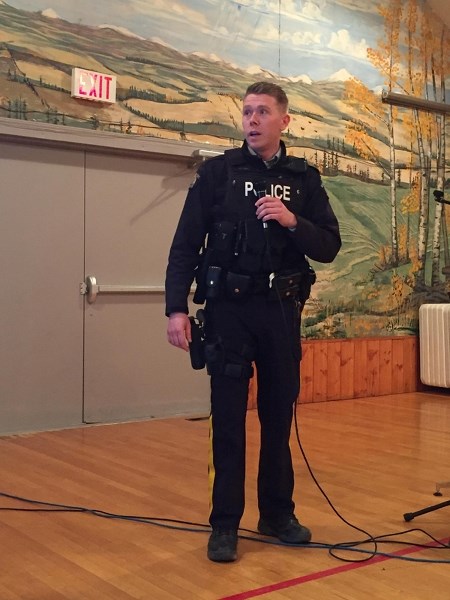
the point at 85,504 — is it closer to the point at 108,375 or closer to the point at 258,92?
the point at 258,92

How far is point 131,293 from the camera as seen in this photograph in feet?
18.8

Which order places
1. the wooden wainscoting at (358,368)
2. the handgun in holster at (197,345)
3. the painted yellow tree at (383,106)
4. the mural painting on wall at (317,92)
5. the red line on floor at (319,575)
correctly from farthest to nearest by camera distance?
the painted yellow tree at (383,106) < the wooden wainscoting at (358,368) < the mural painting on wall at (317,92) < the handgun in holster at (197,345) < the red line on floor at (319,575)

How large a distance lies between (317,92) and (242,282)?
4811 mm

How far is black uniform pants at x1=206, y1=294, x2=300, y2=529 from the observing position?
105 inches

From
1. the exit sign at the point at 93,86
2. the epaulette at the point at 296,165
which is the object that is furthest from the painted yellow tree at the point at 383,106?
the epaulette at the point at 296,165

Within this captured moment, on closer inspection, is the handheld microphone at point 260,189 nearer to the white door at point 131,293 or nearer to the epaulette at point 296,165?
the epaulette at point 296,165

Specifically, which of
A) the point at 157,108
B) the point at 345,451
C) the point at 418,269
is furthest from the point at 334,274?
the point at 345,451

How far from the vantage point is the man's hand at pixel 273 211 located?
8.47ft

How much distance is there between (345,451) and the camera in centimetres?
459

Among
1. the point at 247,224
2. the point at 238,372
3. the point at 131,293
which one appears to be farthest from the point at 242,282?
the point at 131,293

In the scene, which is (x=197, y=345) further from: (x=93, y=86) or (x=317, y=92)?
(x=317, y=92)

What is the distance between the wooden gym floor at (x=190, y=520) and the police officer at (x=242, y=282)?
0.20 meters

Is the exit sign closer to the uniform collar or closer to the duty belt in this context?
the uniform collar

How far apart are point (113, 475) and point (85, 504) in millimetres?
537
